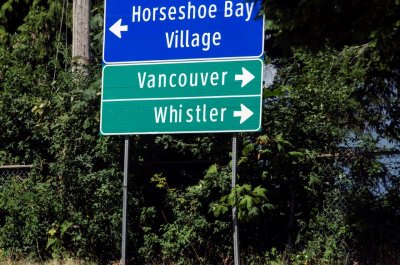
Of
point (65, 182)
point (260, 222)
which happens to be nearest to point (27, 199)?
point (65, 182)

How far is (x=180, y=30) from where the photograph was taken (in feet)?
33.5

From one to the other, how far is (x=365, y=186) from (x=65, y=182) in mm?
4324

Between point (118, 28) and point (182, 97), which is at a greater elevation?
point (118, 28)

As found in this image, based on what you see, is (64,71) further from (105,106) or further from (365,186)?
(365,186)

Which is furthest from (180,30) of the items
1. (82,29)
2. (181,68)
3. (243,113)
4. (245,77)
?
(82,29)

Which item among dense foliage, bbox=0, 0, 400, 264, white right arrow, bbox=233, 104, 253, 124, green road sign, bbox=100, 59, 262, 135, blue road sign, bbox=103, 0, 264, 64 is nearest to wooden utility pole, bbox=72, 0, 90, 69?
dense foliage, bbox=0, 0, 400, 264

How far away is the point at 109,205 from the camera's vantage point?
11352mm

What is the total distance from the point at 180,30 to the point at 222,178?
2072mm

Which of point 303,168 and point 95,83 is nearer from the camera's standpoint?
point 303,168

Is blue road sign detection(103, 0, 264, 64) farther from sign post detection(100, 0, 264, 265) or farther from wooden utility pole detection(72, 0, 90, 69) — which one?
wooden utility pole detection(72, 0, 90, 69)

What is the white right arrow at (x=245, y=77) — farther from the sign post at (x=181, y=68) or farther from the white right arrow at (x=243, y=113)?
the white right arrow at (x=243, y=113)

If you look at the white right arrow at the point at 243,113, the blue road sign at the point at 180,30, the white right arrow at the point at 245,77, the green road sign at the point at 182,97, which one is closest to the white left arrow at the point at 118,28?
the blue road sign at the point at 180,30

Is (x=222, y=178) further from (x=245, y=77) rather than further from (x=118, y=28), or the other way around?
(x=118, y=28)

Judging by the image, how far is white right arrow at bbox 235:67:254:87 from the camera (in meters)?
9.83
